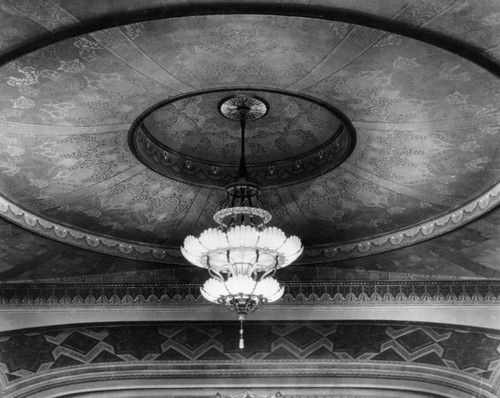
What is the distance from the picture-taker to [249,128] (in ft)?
22.9

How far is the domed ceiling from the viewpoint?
4.98 meters

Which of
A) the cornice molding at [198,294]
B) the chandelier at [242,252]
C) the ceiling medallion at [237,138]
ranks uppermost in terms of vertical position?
the ceiling medallion at [237,138]

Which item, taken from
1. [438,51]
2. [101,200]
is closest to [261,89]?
[438,51]

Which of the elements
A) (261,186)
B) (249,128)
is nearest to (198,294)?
(261,186)

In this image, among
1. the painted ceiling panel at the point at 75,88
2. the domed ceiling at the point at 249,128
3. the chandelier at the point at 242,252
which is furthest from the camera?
the chandelier at the point at 242,252

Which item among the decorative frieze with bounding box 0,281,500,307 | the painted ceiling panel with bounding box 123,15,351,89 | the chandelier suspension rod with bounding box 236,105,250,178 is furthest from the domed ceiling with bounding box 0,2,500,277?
the decorative frieze with bounding box 0,281,500,307

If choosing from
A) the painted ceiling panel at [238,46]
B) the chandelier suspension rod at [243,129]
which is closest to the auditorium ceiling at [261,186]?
the painted ceiling panel at [238,46]

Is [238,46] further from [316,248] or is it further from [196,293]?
[196,293]

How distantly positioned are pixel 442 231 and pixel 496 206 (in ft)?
2.67

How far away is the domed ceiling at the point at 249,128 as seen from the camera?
498 cm

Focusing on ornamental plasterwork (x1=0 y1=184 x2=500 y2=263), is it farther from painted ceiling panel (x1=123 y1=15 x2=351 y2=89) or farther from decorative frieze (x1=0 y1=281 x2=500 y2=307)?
painted ceiling panel (x1=123 y1=15 x2=351 y2=89)

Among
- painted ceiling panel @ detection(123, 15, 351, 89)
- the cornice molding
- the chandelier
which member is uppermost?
the cornice molding

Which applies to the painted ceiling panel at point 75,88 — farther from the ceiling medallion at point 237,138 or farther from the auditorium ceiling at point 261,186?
the ceiling medallion at point 237,138

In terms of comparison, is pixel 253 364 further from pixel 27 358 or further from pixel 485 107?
pixel 485 107
